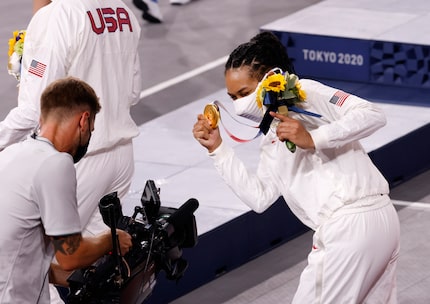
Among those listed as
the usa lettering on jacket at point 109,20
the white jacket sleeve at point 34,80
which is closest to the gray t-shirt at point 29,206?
the white jacket sleeve at point 34,80

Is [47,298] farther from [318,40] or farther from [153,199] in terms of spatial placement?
[318,40]

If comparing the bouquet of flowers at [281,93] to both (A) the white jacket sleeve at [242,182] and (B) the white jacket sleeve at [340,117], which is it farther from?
(A) the white jacket sleeve at [242,182]

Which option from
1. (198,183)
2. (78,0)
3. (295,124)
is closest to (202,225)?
(198,183)

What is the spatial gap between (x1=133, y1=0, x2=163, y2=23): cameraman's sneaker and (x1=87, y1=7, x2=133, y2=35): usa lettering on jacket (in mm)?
6451

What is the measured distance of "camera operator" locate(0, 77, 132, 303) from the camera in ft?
13.9

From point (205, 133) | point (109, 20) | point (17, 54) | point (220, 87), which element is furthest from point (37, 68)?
point (220, 87)

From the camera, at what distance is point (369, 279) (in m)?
4.94

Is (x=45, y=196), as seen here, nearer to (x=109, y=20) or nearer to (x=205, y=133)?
(x=205, y=133)

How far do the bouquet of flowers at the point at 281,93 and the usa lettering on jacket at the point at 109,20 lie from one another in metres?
1.17

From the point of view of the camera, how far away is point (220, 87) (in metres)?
10.7

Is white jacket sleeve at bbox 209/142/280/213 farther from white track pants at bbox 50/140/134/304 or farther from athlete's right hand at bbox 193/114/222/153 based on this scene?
white track pants at bbox 50/140/134/304

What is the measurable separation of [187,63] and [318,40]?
6.21 feet

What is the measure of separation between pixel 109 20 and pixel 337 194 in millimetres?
1635

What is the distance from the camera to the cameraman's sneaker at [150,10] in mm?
12383
